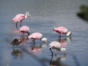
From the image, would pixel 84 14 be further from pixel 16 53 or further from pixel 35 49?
pixel 35 49

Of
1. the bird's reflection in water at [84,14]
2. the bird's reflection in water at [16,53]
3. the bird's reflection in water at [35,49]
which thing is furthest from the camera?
the bird's reflection in water at [35,49]

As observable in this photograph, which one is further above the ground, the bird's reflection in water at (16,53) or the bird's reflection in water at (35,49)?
the bird's reflection in water at (35,49)

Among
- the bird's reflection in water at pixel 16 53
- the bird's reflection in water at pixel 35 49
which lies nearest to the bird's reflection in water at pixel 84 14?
the bird's reflection in water at pixel 16 53

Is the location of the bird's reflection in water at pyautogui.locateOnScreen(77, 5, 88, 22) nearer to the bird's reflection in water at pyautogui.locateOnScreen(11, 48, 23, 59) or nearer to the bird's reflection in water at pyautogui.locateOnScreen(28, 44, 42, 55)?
the bird's reflection in water at pyautogui.locateOnScreen(11, 48, 23, 59)

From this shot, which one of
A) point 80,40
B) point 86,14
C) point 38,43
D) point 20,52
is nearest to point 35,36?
point 38,43

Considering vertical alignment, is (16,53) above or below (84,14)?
below

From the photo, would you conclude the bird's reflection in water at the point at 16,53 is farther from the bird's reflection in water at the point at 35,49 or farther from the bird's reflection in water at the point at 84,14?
the bird's reflection in water at the point at 84,14

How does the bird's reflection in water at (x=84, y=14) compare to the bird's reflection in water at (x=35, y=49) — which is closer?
the bird's reflection in water at (x=84, y=14)

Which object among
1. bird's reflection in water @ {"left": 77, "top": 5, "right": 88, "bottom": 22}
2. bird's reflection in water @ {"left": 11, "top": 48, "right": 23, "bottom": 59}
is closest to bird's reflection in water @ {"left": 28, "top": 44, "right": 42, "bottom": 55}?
bird's reflection in water @ {"left": 11, "top": 48, "right": 23, "bottom": 59}

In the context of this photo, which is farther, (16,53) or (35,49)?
(35,49)

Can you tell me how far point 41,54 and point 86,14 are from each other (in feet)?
16.2

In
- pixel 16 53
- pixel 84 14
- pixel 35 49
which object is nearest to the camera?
pixel 84 14

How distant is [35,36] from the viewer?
6941mm

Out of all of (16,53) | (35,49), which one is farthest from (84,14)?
(35,49)
